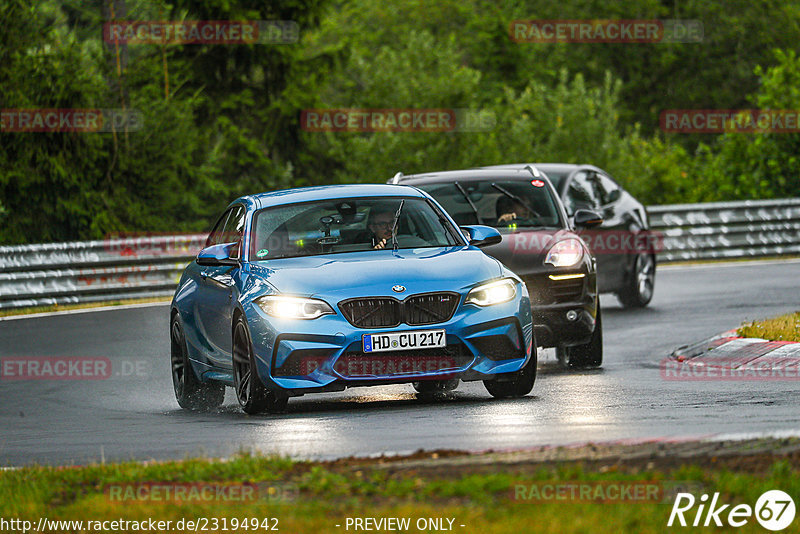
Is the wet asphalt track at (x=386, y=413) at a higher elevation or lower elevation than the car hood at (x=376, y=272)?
lower

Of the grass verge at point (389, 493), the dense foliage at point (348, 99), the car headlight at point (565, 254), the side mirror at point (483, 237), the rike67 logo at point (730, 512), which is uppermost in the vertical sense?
the rike67 logo at point (730, 512)

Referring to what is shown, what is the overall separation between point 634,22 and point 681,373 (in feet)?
185

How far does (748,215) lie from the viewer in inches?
1166

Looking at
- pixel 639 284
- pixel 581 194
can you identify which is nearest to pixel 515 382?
pixel 581 194

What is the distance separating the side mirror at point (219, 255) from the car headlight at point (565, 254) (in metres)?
3.15

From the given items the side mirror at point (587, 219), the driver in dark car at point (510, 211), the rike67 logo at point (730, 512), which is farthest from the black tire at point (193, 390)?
the rike67 logo at point (730, 512)

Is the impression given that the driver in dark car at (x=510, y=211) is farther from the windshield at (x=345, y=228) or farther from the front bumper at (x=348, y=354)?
the front bumper at (x=348, y=354)

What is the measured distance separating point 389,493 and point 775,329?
833 cm

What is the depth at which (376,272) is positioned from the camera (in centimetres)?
1084

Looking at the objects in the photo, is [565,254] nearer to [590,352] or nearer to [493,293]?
[590,352]

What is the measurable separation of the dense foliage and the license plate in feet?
55.5

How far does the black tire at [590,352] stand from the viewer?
14.0 metres

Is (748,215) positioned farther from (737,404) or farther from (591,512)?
(591,512)

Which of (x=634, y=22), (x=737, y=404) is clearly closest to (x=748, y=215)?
(x=737, y=404)
